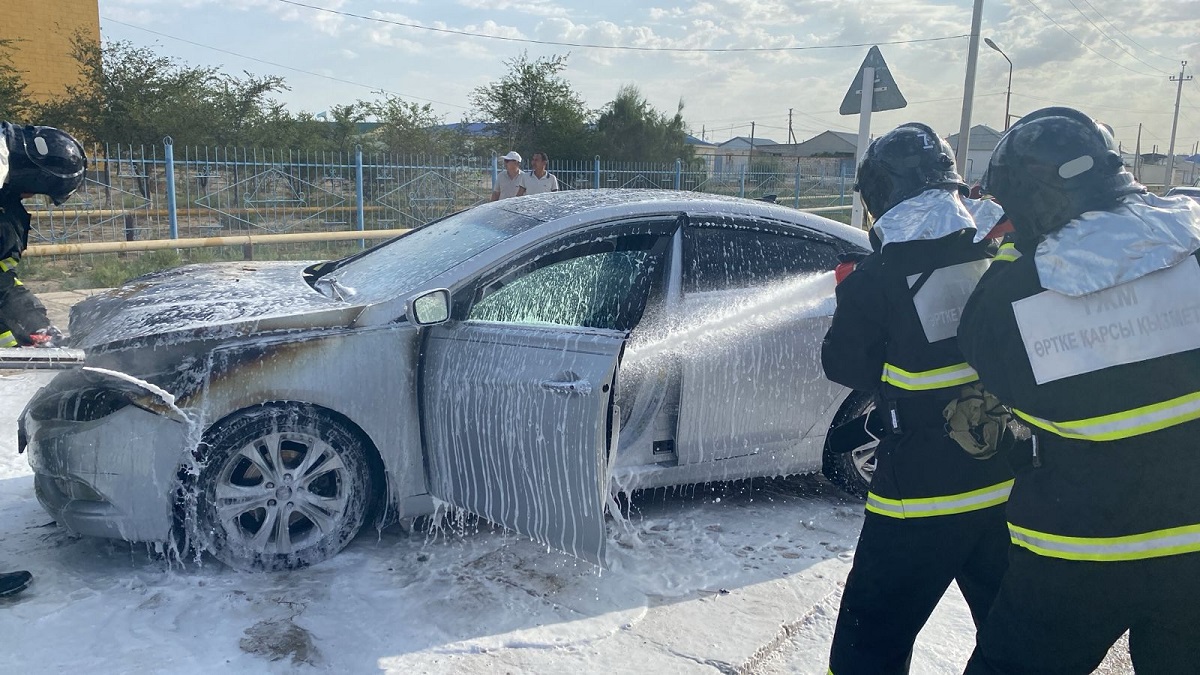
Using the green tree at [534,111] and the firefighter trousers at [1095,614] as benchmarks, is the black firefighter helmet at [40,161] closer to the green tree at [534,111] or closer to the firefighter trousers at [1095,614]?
the firefighter trousers at [1095,614]

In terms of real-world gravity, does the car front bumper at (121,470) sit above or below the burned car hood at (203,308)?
below

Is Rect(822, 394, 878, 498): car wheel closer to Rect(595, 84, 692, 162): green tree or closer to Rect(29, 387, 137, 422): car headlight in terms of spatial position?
Rect(29, 387, 137, 422): car headlight

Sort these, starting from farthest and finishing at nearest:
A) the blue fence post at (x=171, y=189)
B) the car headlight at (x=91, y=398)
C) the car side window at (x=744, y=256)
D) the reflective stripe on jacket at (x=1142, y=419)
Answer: the blue fence post at (x=171, y=189) < the car side window at (x=744, y=256) < the car headlight at (x=91, y=398) < the reflective stripe on jacket at (x=1142, y=419)

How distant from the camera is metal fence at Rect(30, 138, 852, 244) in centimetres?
1252

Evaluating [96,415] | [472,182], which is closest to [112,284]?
[472,182]

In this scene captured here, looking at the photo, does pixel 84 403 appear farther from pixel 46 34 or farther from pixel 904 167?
pixel 46 34

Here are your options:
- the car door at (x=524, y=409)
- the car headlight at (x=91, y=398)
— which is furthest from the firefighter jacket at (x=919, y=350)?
the car headlight at (x=91, y=398)

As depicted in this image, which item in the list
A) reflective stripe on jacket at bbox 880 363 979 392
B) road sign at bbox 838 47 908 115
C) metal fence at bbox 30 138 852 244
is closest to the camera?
reflective stripe on jacket at bbox 880 363 979 392

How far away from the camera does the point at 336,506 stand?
351cm

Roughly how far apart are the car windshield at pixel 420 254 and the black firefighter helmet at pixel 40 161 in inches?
43.5

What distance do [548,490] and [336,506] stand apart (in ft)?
3.03

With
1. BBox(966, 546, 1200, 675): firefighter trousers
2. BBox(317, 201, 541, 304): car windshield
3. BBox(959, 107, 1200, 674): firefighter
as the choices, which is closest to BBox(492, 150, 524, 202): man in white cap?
BBox(317, 201, 541, 304): car windshield

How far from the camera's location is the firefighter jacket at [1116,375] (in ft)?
5.57

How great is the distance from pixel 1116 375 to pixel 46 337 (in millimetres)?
3723
